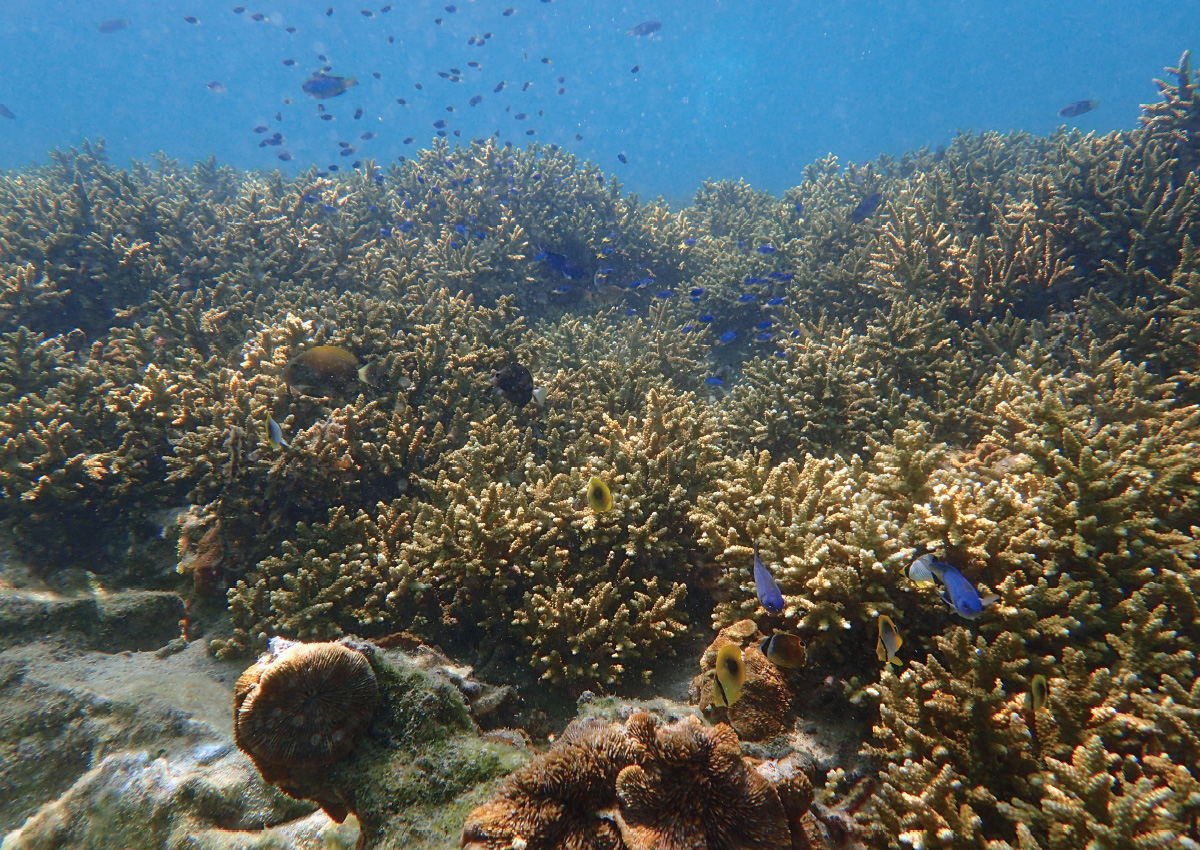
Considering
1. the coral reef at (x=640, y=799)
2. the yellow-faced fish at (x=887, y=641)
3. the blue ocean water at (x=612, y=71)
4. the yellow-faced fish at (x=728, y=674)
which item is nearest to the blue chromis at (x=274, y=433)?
the coral reef at (x=640, y=799)

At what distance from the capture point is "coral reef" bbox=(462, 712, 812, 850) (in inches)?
67.6

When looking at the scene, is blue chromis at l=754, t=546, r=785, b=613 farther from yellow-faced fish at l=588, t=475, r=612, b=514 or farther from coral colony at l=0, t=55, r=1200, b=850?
yellow-faced fish at l=588, t=475, r=612, b=514

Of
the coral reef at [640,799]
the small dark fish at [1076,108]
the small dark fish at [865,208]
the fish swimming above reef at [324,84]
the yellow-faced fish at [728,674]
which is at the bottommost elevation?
the coral reef at [640,799]

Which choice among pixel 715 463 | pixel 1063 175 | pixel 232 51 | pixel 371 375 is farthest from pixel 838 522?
pixel 232 51

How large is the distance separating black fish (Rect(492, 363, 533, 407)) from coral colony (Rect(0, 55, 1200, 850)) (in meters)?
0.04

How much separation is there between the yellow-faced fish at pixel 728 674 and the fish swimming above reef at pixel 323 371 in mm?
4203

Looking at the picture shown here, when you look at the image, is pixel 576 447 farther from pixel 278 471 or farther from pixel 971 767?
pixel 971 767

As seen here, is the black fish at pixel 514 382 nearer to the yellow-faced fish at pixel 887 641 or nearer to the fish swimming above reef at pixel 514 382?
the fish swimming above reef at pixel 514 382

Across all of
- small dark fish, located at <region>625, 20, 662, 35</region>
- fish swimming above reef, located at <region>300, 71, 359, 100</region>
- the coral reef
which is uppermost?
small dark fish, located at <region>625, 20, 662, 35</region>

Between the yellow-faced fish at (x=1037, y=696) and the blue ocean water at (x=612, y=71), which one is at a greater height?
the blue ocean water at (x=612, y=71)

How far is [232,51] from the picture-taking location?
10719 cm

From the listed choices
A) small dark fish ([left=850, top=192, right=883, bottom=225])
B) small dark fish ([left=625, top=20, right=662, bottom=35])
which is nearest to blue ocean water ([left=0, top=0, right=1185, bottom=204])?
small dark fish ([left=625, top=20, right=662, bottom=35])

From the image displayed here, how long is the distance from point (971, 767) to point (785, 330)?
6143mm

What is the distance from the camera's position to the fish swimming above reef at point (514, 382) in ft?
16.0
